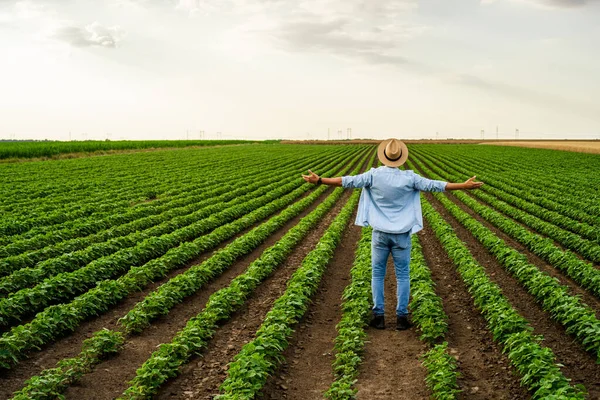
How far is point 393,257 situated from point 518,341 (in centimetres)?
214

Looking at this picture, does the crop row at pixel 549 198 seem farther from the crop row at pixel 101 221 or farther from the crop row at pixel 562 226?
the crop row at pixel 101 221

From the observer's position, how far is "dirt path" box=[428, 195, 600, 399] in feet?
22.0

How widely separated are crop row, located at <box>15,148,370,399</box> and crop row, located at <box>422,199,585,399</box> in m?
4.66

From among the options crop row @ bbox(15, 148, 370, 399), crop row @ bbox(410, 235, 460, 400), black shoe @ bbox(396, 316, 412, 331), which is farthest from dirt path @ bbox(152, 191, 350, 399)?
crop row @ bbox(410, 235, 460, 400)

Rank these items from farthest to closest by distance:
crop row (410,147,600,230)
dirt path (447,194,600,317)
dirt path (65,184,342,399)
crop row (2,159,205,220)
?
crop row (2,159,205,220), crop row (410,147,600,230), dirt path (447,194,600,317), dirt path (65,184,342,399)

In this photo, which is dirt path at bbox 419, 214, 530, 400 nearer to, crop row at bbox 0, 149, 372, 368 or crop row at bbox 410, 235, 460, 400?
crop row at bbox 410, 235, 460, 400

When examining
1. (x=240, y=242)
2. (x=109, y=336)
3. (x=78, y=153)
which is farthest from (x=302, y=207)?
(x=78, y=153)

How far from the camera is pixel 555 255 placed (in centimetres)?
1277

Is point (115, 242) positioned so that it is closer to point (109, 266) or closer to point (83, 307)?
point (109, 266)

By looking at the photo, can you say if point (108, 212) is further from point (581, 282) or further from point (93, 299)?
point (581, 282)

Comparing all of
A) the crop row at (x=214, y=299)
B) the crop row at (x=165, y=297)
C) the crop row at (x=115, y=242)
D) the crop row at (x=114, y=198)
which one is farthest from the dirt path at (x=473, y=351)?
the crop row at (x=114, y=198)

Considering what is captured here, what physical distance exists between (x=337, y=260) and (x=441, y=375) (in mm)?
7348

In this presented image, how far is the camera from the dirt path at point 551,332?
6.71 metres

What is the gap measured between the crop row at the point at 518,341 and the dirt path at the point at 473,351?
16 cm
